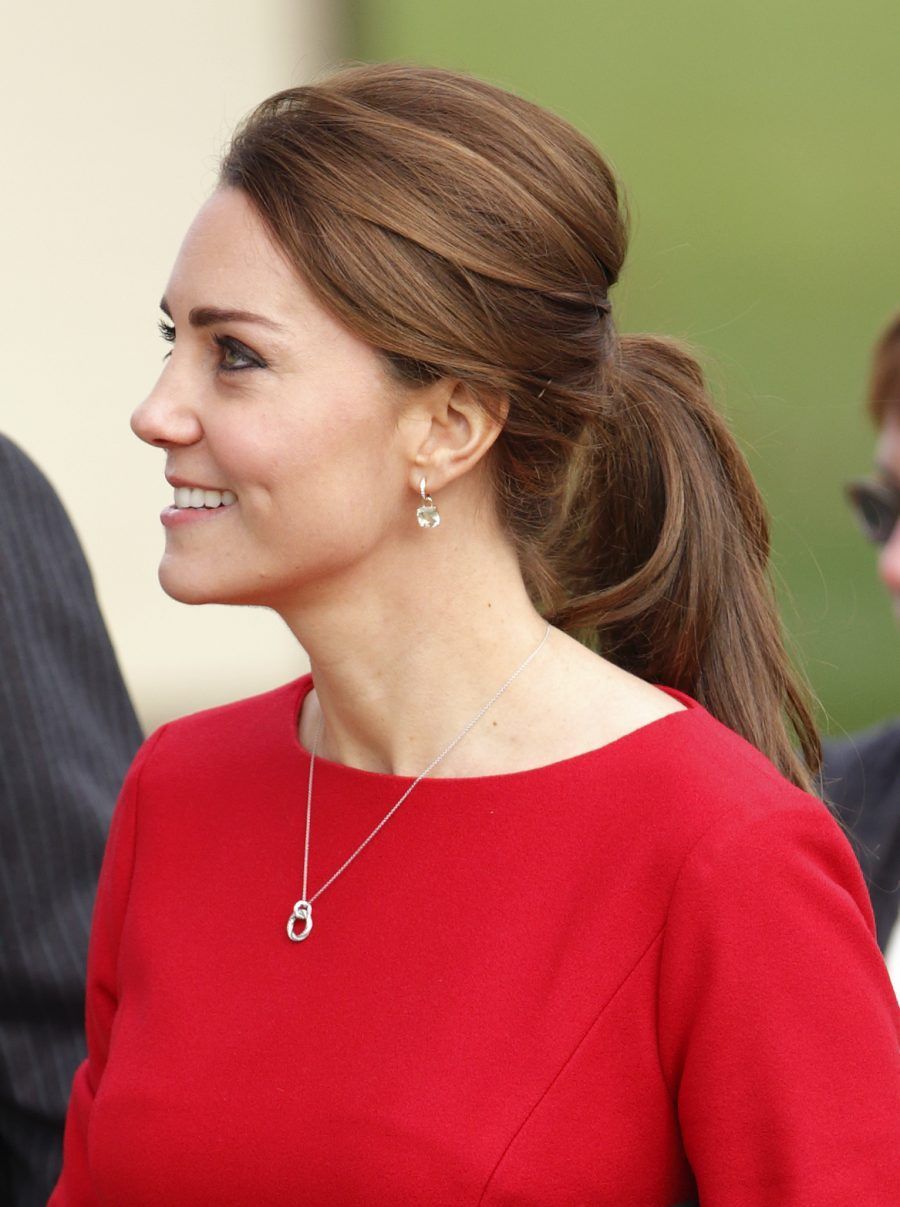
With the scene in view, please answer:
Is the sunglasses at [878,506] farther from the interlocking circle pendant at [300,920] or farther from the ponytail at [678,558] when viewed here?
the interlocking circle pendant at [300,920]

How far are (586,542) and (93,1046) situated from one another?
28.8 inches

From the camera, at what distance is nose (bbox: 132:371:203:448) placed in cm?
167

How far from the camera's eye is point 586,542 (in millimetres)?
1978

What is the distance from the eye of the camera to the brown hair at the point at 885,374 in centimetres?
194

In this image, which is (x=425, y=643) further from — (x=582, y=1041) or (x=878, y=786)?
(x=878, y=786)

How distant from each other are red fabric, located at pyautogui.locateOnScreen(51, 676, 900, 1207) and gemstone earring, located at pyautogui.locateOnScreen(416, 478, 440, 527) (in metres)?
0.25

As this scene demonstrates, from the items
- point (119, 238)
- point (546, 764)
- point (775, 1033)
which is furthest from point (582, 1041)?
point (119, 238)

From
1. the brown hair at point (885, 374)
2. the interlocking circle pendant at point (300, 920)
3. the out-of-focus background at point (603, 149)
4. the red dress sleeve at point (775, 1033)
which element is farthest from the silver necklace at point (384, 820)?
the out-of-focus background at point (603, 149)

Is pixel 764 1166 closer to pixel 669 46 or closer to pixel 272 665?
pixel 272 665

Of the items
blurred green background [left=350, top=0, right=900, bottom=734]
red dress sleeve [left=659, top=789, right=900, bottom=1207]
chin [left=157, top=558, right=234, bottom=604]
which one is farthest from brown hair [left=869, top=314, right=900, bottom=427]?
blurred green background [left=350, top=0, right=900, bottom=734]

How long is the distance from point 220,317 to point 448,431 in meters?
0.24

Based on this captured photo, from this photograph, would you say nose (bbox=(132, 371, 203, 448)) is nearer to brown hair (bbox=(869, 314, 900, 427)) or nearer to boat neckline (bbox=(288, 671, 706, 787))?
boat neckline (bbox=(288, 671, 706, 787))

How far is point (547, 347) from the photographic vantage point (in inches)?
68.6

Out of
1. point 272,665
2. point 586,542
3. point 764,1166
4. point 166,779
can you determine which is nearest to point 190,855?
point 166,779
